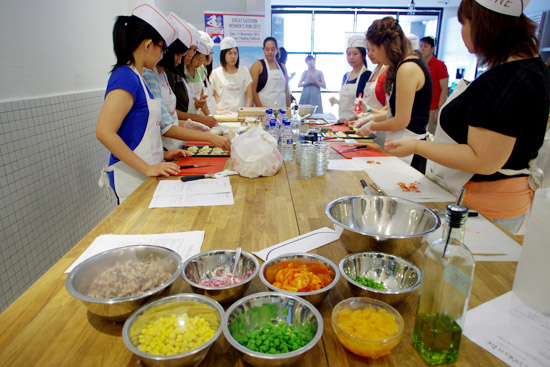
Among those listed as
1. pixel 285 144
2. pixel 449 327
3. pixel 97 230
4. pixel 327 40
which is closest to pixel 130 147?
pixel 97 230

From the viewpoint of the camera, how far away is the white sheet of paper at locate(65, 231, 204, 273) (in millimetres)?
1221

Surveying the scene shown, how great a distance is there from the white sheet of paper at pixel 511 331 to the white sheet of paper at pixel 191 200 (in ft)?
3.60

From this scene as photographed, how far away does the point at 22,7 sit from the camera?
2174mm

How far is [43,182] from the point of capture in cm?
234

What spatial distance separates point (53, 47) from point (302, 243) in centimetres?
246

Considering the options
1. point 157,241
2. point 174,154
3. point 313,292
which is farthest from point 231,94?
point 313,292

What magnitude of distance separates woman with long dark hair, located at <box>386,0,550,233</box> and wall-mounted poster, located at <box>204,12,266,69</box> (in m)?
4.86

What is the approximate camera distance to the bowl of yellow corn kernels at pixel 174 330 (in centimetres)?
69

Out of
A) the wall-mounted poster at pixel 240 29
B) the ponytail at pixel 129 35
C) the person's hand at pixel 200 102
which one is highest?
the wall-mounted poster at pixel 240 29

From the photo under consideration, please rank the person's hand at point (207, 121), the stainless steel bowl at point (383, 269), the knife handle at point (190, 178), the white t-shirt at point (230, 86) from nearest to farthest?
the stainless steel bowl at point (383, 269) → the knife handle at point (190, 178) → the person's hand at point (207, 121) → the white t-shirt at point (230, 86)

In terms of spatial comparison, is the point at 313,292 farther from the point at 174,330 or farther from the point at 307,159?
the point at 307,159

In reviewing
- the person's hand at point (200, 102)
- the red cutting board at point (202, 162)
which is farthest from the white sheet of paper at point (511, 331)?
the person's hand at point (200, 102)

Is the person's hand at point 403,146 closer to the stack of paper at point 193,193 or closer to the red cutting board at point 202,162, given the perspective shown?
the stack of paper at point 193,193

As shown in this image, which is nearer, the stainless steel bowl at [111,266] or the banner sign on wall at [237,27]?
the stainless steel bowl at [111,266]
